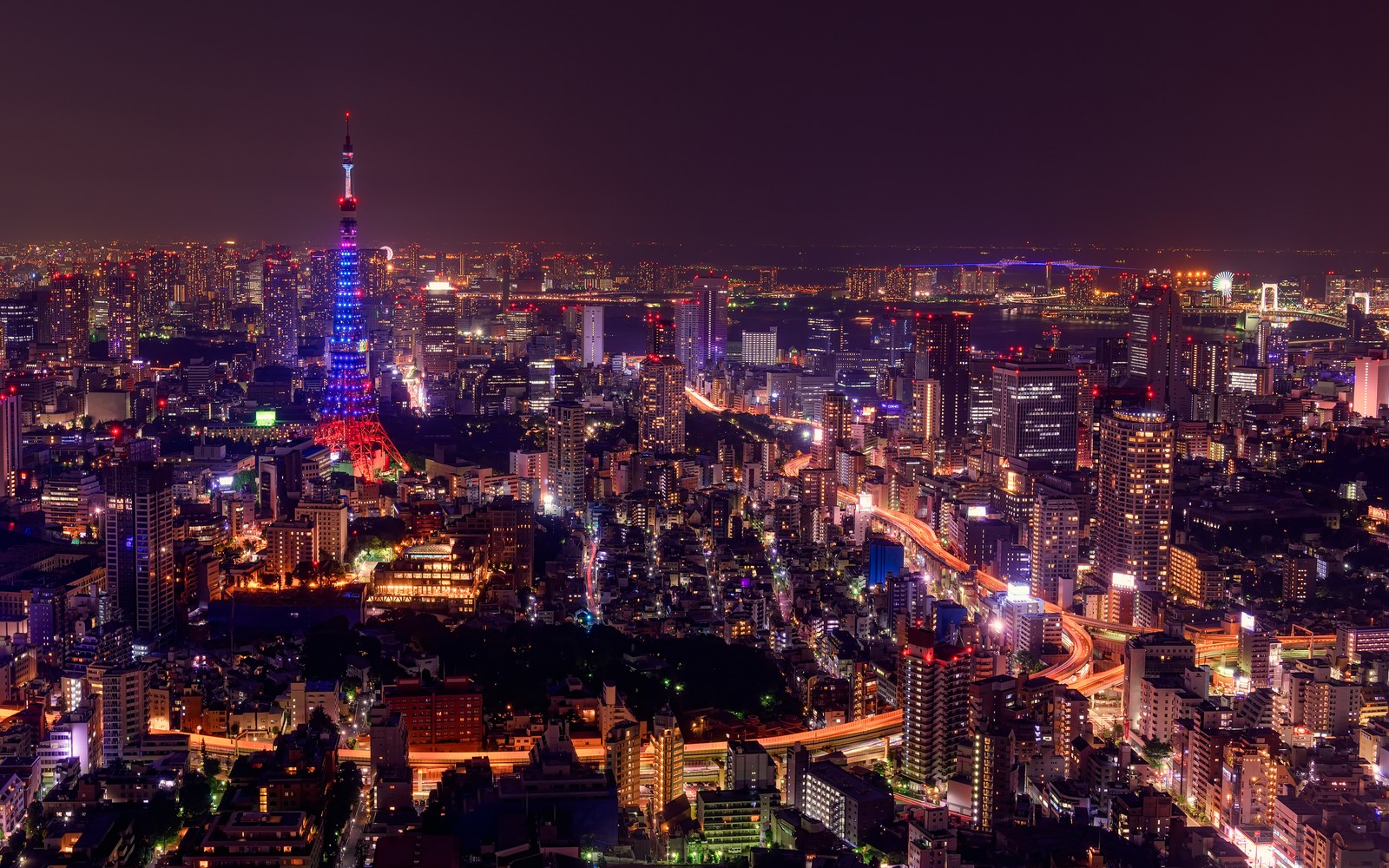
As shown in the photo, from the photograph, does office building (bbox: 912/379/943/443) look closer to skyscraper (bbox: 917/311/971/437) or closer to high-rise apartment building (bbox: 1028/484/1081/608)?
skyscraper (bbox: 917/311/971/437)

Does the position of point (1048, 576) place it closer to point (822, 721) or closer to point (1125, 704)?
point (1125, 704)

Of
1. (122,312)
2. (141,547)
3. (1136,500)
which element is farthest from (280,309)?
(1136,500)

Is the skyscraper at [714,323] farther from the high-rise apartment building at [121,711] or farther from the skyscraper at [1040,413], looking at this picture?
the high-rise apartment building at [121,711]

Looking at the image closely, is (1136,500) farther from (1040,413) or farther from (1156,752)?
(1040,413)

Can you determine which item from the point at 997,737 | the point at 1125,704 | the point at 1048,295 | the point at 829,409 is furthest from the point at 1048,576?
the point at 1048,295

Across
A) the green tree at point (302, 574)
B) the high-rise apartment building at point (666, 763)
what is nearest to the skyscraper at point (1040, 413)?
the green tree at point (302, 574)
